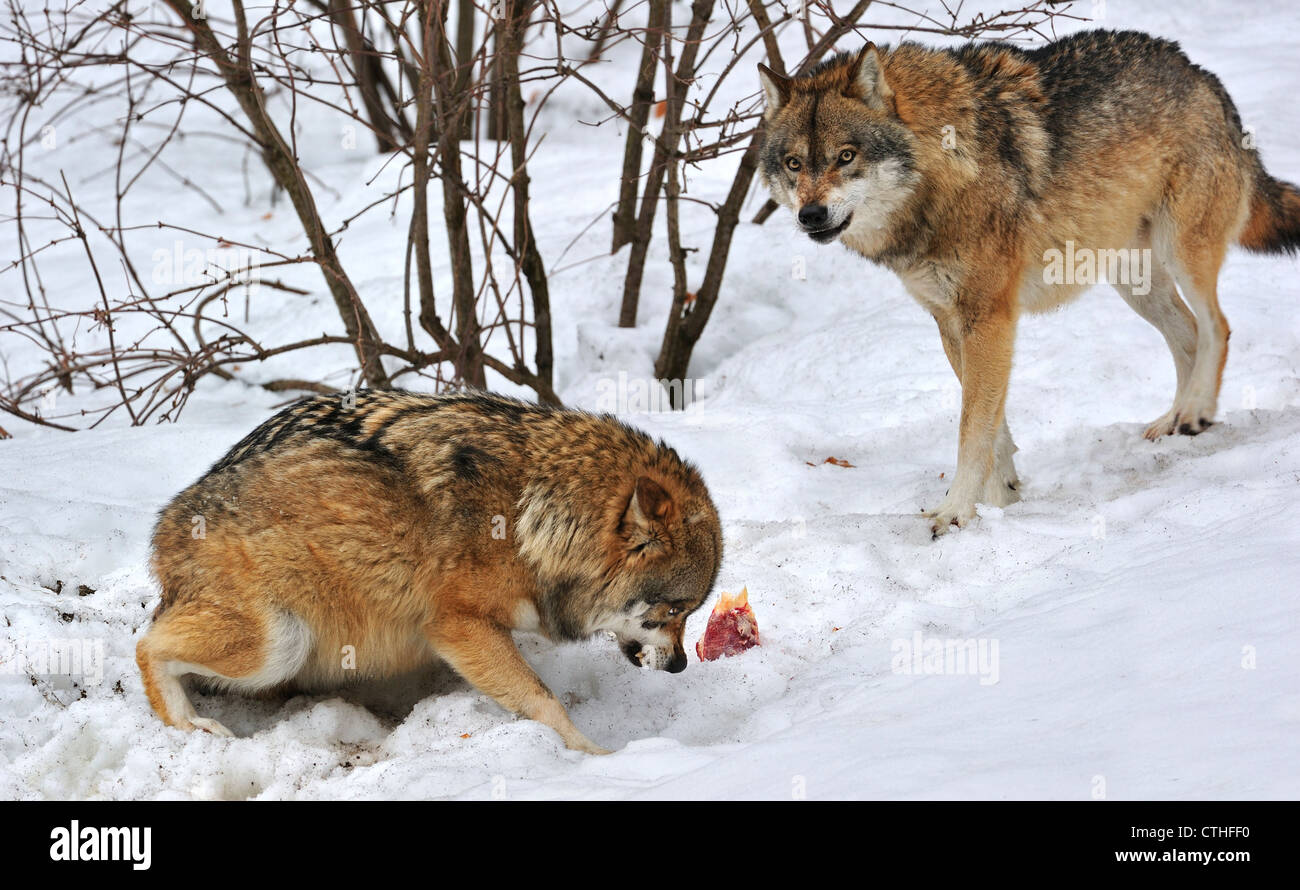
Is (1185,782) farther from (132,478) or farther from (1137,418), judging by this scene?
(132,478)

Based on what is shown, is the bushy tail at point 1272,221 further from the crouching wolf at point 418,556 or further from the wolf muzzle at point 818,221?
the crouching wolf at point 418,556

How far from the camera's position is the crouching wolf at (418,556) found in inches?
159

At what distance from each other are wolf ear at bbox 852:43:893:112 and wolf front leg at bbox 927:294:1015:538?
1144mm

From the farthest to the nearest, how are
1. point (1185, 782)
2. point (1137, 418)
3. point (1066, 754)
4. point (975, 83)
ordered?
point (1137, 418), point (975, 83), point (1066, 754), point (1185, 782)

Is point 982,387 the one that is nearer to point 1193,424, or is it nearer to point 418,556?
point 1193,424

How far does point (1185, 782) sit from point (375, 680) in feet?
10.2

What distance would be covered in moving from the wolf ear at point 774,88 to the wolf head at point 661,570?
102 inches

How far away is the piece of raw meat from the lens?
4.67 meters

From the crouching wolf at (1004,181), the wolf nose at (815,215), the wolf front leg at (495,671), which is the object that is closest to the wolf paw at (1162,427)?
the crouching wolf at (1004,181)

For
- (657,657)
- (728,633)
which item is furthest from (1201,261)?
(657,657)

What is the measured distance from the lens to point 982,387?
5.93 m

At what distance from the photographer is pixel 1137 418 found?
7141 mm

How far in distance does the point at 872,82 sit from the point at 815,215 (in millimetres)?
725

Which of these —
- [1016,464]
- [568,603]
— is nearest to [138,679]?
[568,603]
